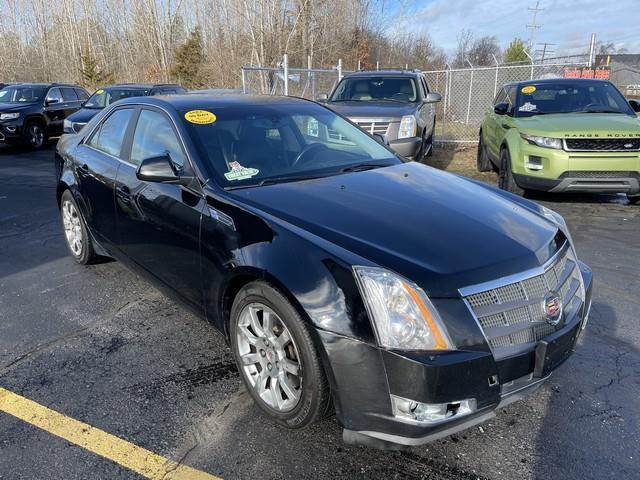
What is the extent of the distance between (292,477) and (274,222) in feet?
3.90

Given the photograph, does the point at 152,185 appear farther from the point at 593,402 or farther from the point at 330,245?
the point at 593,402

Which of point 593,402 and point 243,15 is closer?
point 593,402

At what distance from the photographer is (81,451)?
2.45 meters

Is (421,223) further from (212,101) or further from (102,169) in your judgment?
(102,169)

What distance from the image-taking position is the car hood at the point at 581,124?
652cm

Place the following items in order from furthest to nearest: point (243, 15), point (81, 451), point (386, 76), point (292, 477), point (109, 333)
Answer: point (243, 15), point (386, 76), point (109, 333), point (81, 451), point (292, 477)

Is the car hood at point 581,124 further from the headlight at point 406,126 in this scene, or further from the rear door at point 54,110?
the rear door at point 54,110

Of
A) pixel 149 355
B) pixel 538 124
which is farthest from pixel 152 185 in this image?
pixel 538 124

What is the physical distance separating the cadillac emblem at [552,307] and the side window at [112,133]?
10.6 feet

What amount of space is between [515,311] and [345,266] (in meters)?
0.77

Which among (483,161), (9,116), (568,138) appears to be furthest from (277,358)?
(9,116)

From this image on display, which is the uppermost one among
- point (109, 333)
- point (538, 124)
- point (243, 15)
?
point (243, 15)

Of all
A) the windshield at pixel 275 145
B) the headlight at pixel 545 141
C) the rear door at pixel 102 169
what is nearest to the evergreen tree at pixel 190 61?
the headlight at pixel 545 141

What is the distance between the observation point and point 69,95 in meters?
14.9
